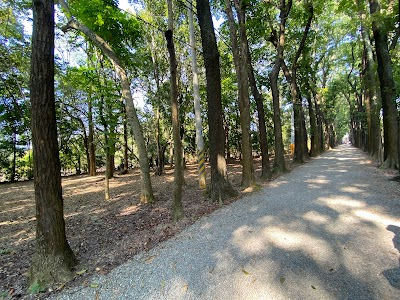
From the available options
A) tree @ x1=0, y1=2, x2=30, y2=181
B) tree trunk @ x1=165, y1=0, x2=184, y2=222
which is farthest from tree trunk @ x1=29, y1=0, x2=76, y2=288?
tree @ x1=0, y1=2, x2=30, y2=181

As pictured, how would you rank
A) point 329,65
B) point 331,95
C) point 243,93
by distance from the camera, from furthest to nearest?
1. point 331,95
2. point 329,65
3. point 243,93

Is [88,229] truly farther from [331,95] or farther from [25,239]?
[331,95]

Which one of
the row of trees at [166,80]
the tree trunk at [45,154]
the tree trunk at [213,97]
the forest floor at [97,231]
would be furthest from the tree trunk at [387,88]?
the tree trunk at [45,154]

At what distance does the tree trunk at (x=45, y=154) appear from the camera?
3396 millimetres

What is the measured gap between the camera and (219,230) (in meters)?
4.50

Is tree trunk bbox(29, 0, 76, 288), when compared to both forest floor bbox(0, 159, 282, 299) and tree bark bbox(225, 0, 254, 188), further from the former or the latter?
tree bark bbox(225, 0, 254, 188)

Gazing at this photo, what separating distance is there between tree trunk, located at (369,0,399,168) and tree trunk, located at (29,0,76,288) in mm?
11307

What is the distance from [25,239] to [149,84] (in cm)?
1407

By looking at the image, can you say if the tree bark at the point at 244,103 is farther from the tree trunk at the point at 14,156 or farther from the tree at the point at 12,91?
the tree trunk at the point at 14,156

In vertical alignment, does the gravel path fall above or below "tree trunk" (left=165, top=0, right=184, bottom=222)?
below

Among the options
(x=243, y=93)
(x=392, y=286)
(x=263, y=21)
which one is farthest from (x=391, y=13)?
(x=392, y=286)

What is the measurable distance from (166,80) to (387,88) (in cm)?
1338

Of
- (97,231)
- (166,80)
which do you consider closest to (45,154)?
(97,231)

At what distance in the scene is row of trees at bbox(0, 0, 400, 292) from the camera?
3.51 metres
